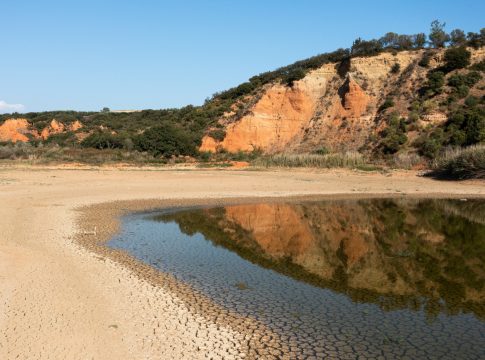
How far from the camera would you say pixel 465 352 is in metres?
5.95

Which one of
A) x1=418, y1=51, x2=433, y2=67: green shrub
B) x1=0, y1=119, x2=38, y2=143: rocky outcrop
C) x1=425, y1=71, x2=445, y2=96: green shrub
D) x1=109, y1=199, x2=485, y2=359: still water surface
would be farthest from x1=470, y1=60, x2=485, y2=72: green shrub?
x1=0, y1=119, x2=38, y2=143: rocky outcrop

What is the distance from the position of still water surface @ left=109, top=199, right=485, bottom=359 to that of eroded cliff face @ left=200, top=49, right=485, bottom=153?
2744cm

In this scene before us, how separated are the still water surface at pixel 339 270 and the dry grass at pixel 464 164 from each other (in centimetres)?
948

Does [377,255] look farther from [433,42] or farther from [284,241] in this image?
[433,42]

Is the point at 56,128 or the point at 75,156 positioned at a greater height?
the point at 56,128

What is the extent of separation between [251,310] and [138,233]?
7.20m

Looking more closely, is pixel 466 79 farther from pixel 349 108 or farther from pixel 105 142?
pixel 105 142

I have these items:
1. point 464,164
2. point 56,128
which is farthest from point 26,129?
point 464,164

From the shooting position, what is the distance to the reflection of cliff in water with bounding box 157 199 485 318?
860cm

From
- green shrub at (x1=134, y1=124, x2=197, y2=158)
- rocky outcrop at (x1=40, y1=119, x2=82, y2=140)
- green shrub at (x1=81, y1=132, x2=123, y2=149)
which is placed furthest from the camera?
rocky outcrop at (x1=40, y1=119, x2=82, y2=140)

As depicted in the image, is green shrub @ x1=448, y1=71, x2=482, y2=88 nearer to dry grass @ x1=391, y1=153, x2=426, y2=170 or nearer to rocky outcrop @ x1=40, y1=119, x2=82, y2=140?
dry grass @ x1=391, y1=153, x2=426, y2=170

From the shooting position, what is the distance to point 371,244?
1254 centimetres

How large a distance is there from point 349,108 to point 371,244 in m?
35.8

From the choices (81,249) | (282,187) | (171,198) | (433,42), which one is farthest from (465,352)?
(433,42)
